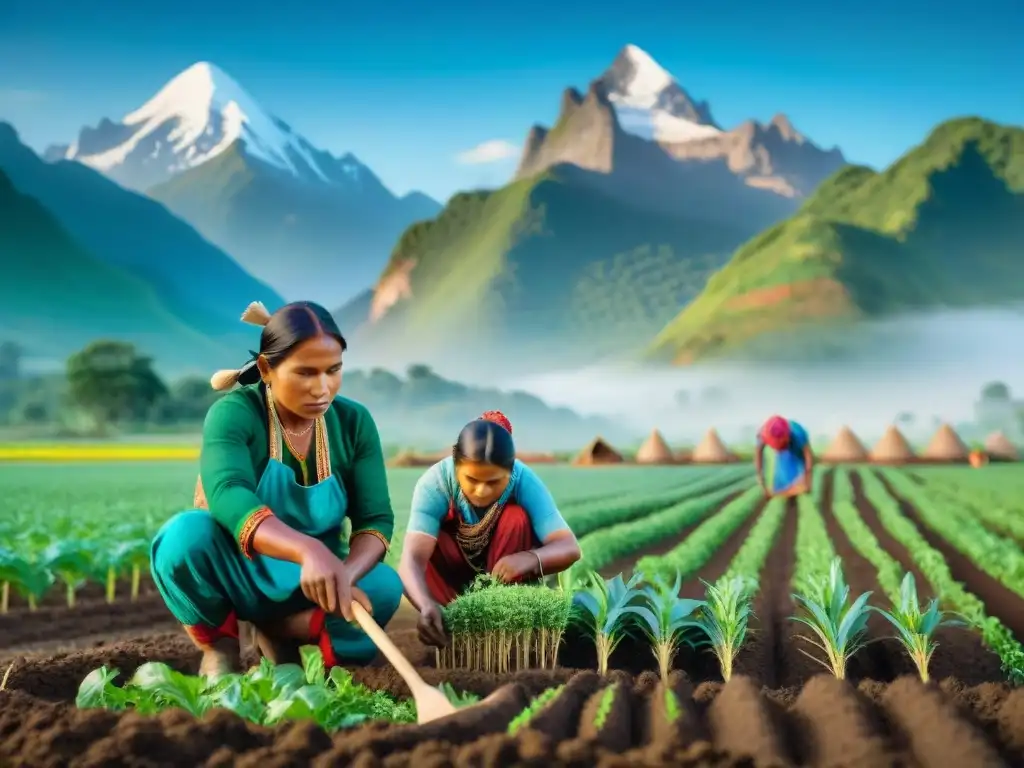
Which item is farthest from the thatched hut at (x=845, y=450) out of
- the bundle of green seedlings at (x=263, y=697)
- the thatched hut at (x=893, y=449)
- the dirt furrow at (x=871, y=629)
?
the bundle of green seedlings at (x=263, y=697)

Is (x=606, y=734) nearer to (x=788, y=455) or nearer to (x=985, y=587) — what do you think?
(x=985, y=587)

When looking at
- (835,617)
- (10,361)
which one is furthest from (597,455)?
(835,617)

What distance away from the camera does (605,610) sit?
3.48 m

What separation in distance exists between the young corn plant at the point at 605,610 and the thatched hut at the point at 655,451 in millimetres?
16187

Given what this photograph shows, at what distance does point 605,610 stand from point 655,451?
16.6 m

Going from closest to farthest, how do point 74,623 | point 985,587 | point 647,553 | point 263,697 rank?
point 263,697, point 74,623, point 985,587, point 647,553

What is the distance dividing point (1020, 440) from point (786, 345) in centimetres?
465

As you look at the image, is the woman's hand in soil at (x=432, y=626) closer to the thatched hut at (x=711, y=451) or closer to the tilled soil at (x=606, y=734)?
the tilled soil at (x=606, y=734)

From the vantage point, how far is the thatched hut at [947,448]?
1952 cm

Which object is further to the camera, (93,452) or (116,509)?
(93,452)

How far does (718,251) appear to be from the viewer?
2228cm

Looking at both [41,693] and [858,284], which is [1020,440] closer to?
[858,284]

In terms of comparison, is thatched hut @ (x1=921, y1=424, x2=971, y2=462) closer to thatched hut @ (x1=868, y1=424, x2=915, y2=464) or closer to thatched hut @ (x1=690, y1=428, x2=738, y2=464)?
thatched hut @ (x1=868, y1=424, x2=915, y2=464)


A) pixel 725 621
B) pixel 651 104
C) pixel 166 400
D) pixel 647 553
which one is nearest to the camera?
pixel 725 621
